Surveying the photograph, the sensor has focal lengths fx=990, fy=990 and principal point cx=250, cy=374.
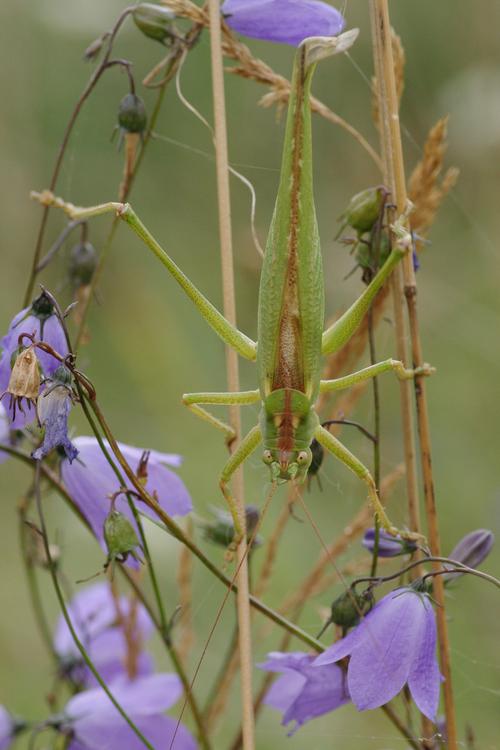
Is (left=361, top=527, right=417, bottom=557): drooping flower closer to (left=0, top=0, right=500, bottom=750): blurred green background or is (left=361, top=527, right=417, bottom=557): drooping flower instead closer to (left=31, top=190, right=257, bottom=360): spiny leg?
(left=31, top=190, right=257, bottom=360): spiny leg

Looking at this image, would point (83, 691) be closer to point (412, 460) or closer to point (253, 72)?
point (412, 460)

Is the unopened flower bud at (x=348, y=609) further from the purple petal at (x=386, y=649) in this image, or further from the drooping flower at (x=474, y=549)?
the drooping flower at (x=474, y=549)

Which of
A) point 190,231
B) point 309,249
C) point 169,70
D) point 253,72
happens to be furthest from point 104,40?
point 190,231

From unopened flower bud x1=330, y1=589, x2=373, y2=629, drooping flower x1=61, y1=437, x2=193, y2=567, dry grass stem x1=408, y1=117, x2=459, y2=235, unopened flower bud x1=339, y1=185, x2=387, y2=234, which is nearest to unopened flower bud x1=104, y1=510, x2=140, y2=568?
drooping flower x1=61, y1=437, x2=193, y2=567

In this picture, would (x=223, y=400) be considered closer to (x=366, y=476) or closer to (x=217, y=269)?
(x=366, y=476)

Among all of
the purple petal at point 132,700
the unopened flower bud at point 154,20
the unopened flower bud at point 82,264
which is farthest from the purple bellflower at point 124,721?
→ the unopened flower bud at point 154,20

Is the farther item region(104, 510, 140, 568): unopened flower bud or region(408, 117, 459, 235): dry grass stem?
region(408, 117, 459, 235): dry grass stem

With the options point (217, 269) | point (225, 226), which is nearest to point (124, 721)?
point (225, 226)
